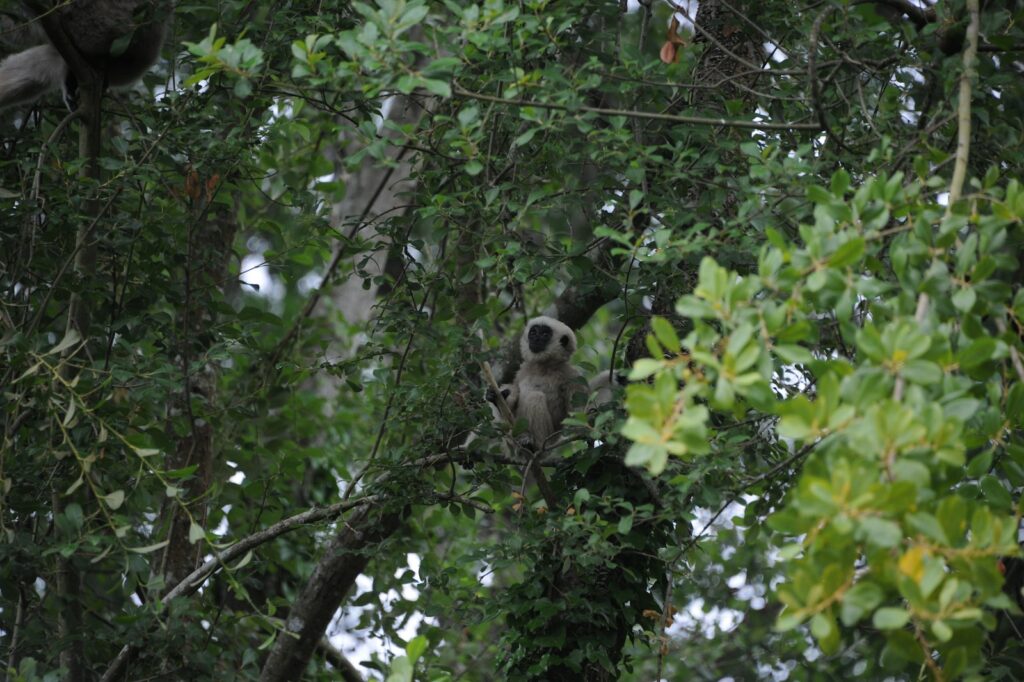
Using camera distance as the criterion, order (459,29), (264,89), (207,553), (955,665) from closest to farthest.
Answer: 1. (955,665)
2. (459,29)
3. (264,89)
4. (207,553)

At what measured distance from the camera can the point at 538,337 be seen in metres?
6.97

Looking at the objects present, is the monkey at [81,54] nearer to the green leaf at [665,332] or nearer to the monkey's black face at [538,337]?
the monkey's black face at [538,337]

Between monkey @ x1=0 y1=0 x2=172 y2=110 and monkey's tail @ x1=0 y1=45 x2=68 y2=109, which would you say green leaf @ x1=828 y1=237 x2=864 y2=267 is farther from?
monkey's tail @ x1=0 y1=45 x2=68 y2=109

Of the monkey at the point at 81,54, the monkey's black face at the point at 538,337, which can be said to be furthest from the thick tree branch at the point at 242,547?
the monkey at the point at 81,54

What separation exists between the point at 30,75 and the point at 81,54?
300mm

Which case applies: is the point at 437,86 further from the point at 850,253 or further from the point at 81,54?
the point at 81,54

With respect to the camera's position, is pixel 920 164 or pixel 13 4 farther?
pixel 13 4

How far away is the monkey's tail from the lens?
20.8 ft

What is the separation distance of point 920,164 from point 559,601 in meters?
2.59

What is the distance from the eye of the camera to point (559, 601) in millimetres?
5059

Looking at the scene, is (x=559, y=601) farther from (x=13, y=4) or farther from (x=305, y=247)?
(x=13, y=4)

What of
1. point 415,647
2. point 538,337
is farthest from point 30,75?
point 415,647

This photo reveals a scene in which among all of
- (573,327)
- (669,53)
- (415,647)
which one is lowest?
(415,647)

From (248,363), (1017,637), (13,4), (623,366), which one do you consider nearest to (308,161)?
(248,363)
